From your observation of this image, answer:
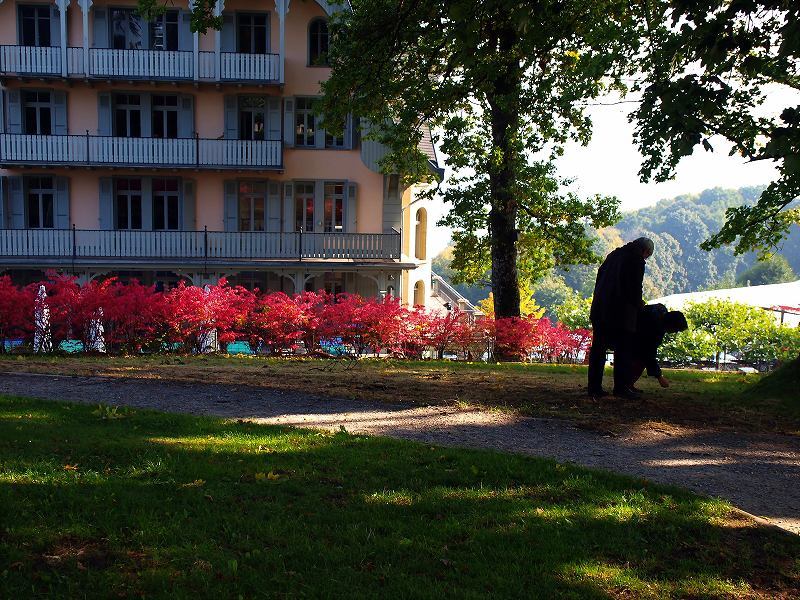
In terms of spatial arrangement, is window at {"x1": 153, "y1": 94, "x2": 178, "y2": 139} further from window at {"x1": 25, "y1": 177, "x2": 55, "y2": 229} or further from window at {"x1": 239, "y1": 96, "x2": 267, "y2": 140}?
window at {"x1": 25, "y1": 177, "x2": 55, "y2": 229}

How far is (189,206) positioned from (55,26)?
7.90m

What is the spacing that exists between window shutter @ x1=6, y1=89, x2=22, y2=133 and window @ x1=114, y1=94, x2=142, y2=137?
3309 mm

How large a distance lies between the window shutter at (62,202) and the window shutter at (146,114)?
3.40 meters

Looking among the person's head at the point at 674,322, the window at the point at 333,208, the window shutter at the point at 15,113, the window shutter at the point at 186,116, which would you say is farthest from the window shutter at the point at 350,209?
the person's head at the point at 674,322

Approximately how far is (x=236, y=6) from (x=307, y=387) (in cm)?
2175

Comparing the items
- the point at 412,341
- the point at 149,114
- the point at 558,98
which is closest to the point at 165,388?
the point at 412,341

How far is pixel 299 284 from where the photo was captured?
27062 millimetres

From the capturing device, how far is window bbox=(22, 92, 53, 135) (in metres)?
27.7

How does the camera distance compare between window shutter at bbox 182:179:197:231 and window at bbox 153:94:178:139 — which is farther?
window shutter at bbox 182:179:197:231

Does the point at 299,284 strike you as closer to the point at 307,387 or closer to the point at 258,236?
the point at 258,236

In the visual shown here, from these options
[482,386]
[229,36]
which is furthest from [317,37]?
[482,386]

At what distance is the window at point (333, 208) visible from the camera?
2856cm

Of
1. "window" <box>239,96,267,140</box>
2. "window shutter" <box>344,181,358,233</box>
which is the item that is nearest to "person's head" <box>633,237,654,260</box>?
"window shutter" <box>344,181,358,233</box>

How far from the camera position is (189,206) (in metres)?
28.3
